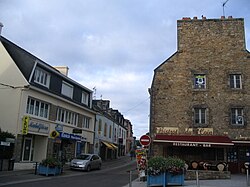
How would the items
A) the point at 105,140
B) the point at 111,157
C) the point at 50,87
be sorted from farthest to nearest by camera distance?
1. the point at 111,157
2. the point at 105,140
3. the point at 50,87

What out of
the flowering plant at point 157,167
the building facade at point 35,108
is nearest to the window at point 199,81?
the flowering plant at point 157,167

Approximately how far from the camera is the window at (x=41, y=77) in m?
22.3

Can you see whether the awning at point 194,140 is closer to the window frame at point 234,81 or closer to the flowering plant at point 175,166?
the window frame at point 234,81

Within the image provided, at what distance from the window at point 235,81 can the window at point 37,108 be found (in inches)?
575

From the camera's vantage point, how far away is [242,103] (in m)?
21.1

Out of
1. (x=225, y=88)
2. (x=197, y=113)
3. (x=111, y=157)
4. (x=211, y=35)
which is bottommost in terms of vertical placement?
(x=111, y=157)

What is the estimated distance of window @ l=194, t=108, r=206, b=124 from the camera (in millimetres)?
21370

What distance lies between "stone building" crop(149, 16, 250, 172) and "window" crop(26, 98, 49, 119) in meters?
8.48

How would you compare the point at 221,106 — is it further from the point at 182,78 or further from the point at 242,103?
the point at 182,78

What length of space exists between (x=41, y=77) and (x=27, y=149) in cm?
573

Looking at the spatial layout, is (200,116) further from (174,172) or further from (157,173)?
(157,173)

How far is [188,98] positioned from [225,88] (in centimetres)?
284

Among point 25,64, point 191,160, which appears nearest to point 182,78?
point 191,160

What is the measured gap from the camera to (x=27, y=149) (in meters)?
21.6
